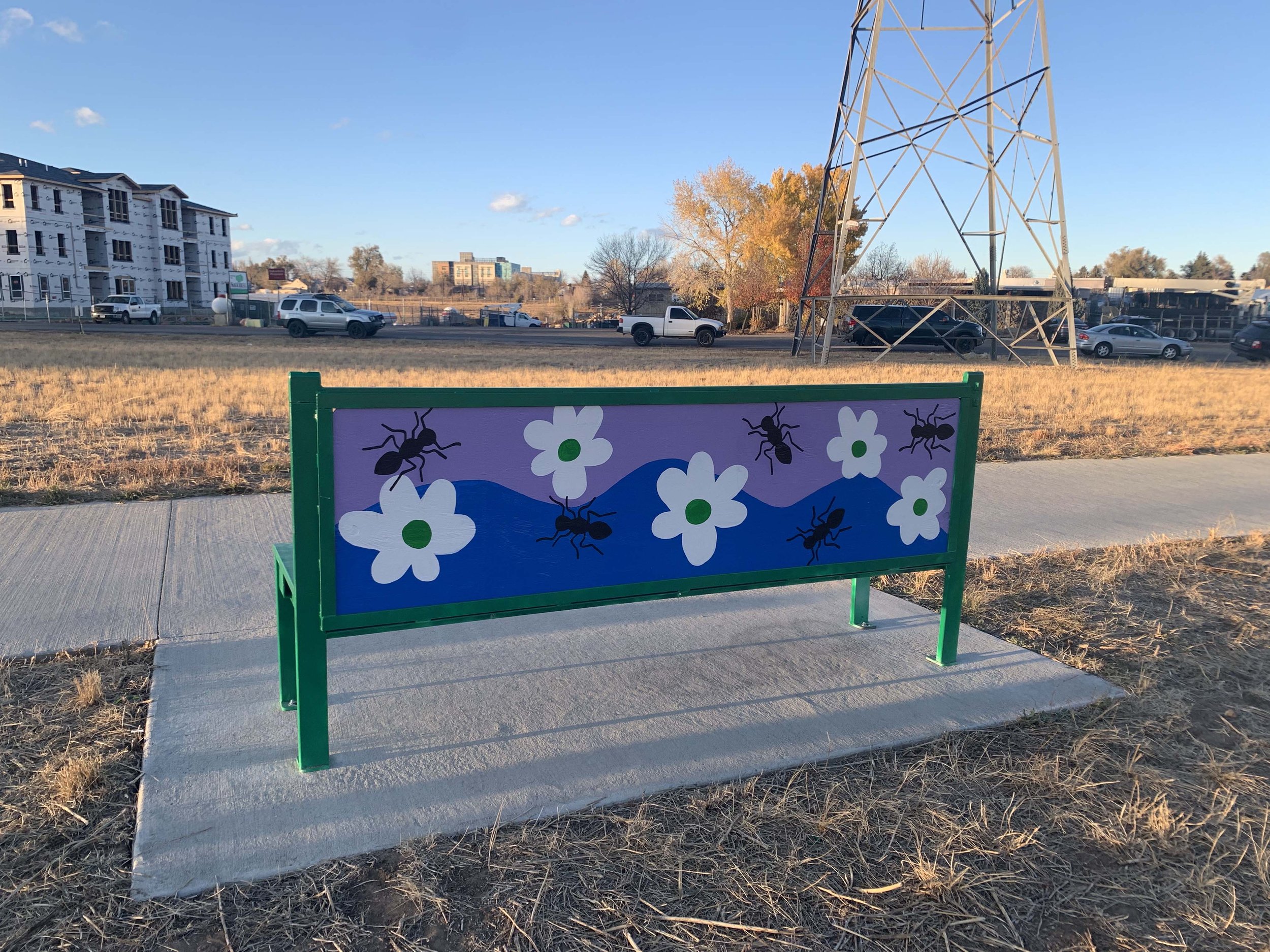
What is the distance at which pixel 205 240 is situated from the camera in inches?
2985

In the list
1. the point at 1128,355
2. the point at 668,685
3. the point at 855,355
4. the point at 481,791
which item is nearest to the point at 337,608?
the point at 481,791

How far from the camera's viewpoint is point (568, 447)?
124 inches

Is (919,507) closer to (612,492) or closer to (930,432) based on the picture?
(930,432)

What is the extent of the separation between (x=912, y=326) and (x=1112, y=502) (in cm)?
2807

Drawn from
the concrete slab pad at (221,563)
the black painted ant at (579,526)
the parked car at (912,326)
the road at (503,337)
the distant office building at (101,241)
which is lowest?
the concrete slab pad at (221,563)

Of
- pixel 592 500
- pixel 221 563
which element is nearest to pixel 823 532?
pixel 592 500

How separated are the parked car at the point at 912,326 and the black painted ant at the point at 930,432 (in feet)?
102

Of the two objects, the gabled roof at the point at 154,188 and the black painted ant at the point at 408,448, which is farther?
the gabled roof at the point at 154,188

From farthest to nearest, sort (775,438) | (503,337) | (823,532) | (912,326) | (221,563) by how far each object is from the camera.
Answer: (503,337) < (912,326) < (221,563) < (823,532) < (775,438)

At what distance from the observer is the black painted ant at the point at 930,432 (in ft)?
13.0

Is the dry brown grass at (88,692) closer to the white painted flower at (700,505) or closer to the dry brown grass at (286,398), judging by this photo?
the white painted flower at (700,505)

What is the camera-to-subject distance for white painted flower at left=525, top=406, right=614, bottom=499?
309 centimetres

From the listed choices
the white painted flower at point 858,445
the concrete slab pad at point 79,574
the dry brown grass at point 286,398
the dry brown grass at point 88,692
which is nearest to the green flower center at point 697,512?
the white painted flower at point 858,445

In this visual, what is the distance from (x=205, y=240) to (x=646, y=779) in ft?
277
